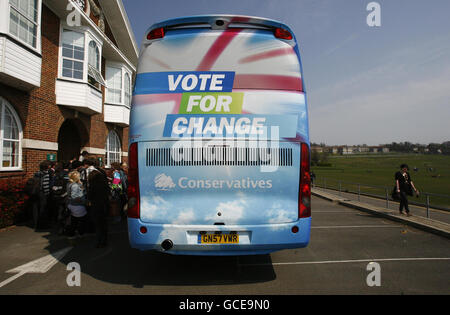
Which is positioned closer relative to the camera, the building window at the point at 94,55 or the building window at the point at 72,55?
the building window at the point at 72,55

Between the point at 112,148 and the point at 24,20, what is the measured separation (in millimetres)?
9322

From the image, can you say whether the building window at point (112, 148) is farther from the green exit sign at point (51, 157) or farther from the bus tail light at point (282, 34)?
the bus tail light at point (282, 34)

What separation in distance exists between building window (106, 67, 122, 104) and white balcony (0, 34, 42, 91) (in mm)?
6897

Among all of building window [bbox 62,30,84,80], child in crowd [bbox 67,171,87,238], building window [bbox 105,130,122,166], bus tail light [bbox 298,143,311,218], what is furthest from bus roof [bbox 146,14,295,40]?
building window [bbox 105,130,122,166]

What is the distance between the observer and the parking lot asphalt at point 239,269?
3.72 m

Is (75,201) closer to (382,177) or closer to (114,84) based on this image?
(114,84)

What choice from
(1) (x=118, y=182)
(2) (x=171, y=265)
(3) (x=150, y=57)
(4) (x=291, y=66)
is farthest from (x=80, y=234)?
(4) (x=291, y=66)

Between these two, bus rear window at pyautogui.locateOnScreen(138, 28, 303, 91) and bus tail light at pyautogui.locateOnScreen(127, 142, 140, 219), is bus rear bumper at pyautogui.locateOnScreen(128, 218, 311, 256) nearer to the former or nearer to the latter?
bus tail light at pyautogui.locateOnScreen(127, 142, 140, 219)

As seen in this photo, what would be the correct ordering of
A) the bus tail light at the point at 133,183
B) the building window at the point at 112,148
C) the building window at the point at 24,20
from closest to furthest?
the bus tail light at the point at 133,183, the building window at the point at 24,20, the building window at the point at 112,148

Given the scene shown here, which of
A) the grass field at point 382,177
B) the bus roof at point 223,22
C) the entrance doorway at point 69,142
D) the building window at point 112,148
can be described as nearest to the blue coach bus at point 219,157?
the bus roof at point 223,22

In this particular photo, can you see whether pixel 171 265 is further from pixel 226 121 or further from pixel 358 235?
pixel 358 235

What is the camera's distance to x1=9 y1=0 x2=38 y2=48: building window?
824 cm

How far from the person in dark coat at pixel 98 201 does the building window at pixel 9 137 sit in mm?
4705
